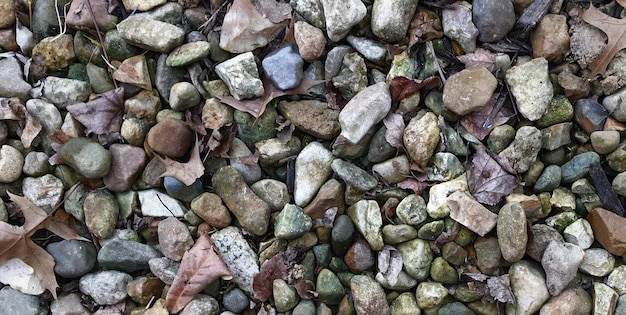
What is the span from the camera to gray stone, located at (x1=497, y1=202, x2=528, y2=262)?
1.99 meters

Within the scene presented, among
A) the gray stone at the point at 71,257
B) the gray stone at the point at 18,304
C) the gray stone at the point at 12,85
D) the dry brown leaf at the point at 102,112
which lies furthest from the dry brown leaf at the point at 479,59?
the gray stone at the point at 18,304

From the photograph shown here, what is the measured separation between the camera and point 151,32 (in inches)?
86.4

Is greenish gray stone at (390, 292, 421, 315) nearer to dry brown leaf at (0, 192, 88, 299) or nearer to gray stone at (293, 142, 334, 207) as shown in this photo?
gray stone at (293, 142, 334, 207)

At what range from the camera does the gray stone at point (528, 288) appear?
2.02 meters

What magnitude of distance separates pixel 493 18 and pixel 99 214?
5.19 ft

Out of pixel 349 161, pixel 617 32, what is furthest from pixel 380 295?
pixel 617 32

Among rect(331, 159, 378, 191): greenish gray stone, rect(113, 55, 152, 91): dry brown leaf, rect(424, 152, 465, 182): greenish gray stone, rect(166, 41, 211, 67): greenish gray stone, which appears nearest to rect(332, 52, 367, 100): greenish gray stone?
rect(331, 159, 378, 191): greenish gray stone

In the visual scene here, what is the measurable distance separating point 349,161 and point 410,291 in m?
0.51

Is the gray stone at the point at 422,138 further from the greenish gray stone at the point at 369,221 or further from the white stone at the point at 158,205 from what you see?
the white stone at the point at 158,205

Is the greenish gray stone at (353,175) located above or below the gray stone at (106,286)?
above

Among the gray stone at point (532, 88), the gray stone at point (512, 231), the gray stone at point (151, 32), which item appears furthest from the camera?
the gray stone at point (151, 32)

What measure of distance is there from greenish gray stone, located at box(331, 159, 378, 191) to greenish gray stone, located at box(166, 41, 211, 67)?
2.05 ft

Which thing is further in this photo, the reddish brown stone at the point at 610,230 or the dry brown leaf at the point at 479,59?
the dry brown leaf at the point at 479,59

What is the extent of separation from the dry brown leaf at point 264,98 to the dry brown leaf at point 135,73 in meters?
0.29
